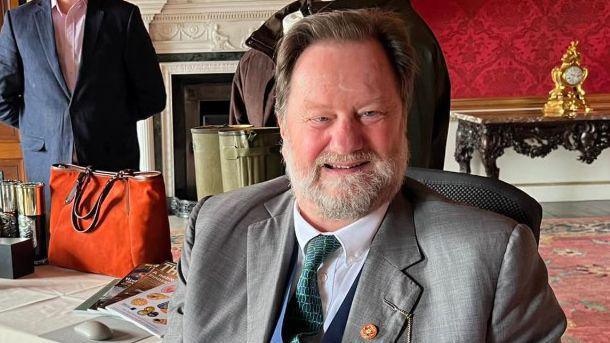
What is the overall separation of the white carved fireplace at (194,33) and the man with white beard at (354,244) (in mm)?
4151

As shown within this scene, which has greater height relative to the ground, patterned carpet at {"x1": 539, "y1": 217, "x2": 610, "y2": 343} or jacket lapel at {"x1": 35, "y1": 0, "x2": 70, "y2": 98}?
jacket lapel at {"x1": 35, "y1": 0, "x2": 70, "y2": 98}

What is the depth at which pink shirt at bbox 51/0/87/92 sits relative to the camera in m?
2.38

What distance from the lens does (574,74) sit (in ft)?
16.4

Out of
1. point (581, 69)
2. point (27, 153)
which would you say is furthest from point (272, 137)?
point (581, 69)

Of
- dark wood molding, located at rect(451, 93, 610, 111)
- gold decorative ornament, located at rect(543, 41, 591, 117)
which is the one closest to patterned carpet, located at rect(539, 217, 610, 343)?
gold decorative ornament, located at rect(543, 41, 591, 117)

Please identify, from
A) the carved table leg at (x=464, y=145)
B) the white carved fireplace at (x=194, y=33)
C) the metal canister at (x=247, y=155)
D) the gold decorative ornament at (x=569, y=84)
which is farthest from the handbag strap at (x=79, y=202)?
the gold decorative ornament at (x=569, y=84)

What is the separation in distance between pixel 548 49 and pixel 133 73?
3.99m

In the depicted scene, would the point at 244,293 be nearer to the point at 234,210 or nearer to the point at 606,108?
the point at 234,210

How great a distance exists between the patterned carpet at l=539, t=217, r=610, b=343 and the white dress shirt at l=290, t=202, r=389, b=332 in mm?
1980

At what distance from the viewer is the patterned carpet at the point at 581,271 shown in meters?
2.96

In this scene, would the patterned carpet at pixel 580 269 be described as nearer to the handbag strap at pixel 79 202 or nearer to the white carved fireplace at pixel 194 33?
the white carved fireplace at pixel 194 33

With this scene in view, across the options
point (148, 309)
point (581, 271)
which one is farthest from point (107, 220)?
point (581, 271)

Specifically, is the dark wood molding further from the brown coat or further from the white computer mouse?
the white computer mouse

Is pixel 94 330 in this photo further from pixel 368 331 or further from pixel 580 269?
pixel 580 269
